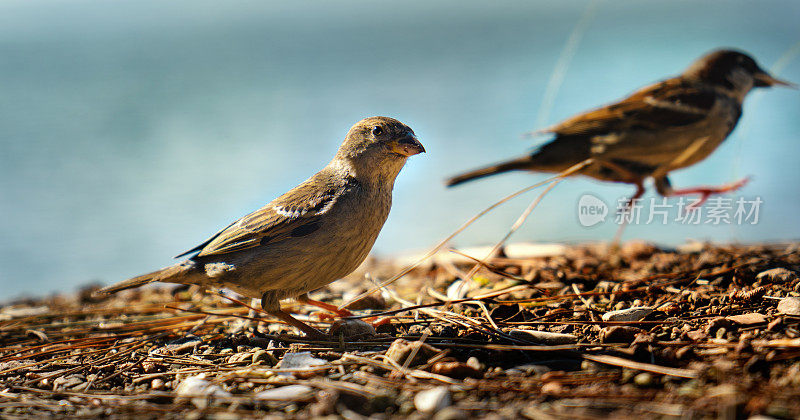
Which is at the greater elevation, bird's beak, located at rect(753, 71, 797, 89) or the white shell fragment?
bird's beak, located at rect(753, 71, 797, 89)

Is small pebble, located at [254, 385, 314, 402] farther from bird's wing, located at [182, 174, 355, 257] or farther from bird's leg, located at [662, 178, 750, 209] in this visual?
bird's leg, located at [662, 178, 750, 209]

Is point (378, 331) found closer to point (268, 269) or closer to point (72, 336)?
point (268, 269)

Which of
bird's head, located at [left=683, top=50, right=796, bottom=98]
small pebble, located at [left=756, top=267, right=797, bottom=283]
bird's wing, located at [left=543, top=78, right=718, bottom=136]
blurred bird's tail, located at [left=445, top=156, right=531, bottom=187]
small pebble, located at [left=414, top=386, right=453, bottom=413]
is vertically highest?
bird's head, located at [left=683, top=50, right=796, bottom=98]

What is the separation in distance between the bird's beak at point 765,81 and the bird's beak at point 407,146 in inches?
168

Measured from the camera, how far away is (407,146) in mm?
3068

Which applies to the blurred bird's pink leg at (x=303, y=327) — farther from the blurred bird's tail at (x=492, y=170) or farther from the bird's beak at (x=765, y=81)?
the bird's beak at (x=765, y=81)

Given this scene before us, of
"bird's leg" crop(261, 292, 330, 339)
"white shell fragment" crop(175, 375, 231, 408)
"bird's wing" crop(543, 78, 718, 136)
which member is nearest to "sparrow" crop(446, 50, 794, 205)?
"bird's wing" crop(543, 78, 718, 136)

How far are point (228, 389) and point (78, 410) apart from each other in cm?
55

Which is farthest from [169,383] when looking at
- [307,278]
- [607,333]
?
[607,333]

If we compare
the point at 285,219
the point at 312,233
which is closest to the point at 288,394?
the point at 312,233

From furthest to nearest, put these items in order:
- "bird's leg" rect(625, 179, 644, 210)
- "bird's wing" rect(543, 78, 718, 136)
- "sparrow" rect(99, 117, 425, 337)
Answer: "bird's leg" rect(625, 179, 644, 210) < "bird's wing" rect(543, 78, 718, 136) < "sparrow" rect(99, 117, 425, 337)

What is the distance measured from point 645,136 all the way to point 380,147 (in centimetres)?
292

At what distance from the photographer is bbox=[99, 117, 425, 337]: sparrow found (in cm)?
300

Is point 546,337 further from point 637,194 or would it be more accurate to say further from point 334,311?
point 637,194
